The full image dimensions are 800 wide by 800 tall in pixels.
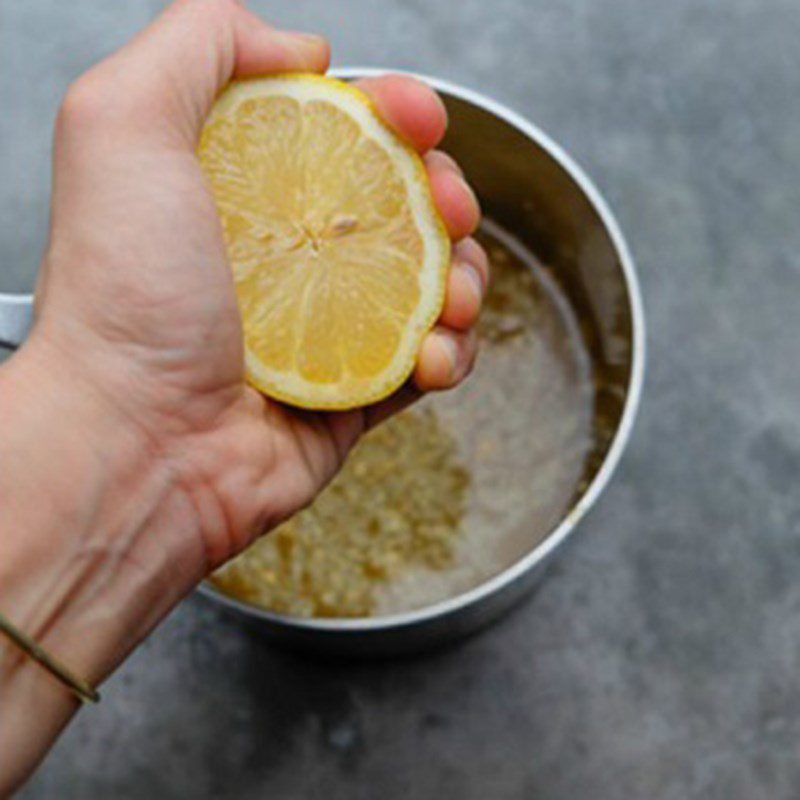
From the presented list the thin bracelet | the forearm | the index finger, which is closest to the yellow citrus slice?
the index finger

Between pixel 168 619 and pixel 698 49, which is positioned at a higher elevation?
pixel 698 49

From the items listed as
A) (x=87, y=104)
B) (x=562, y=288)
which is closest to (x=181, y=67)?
(x=87, y=104)

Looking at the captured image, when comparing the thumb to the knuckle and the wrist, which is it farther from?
the wrist

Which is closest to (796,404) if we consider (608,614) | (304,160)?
(608,614)

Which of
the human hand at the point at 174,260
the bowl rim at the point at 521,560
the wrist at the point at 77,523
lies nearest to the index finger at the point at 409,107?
the human hand at the point at 174,260

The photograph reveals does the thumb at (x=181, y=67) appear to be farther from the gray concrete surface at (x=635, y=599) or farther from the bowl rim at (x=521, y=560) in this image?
the gray concrete surface at (x=635, y=599)

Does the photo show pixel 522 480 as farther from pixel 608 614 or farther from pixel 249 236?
pixel 249 236
